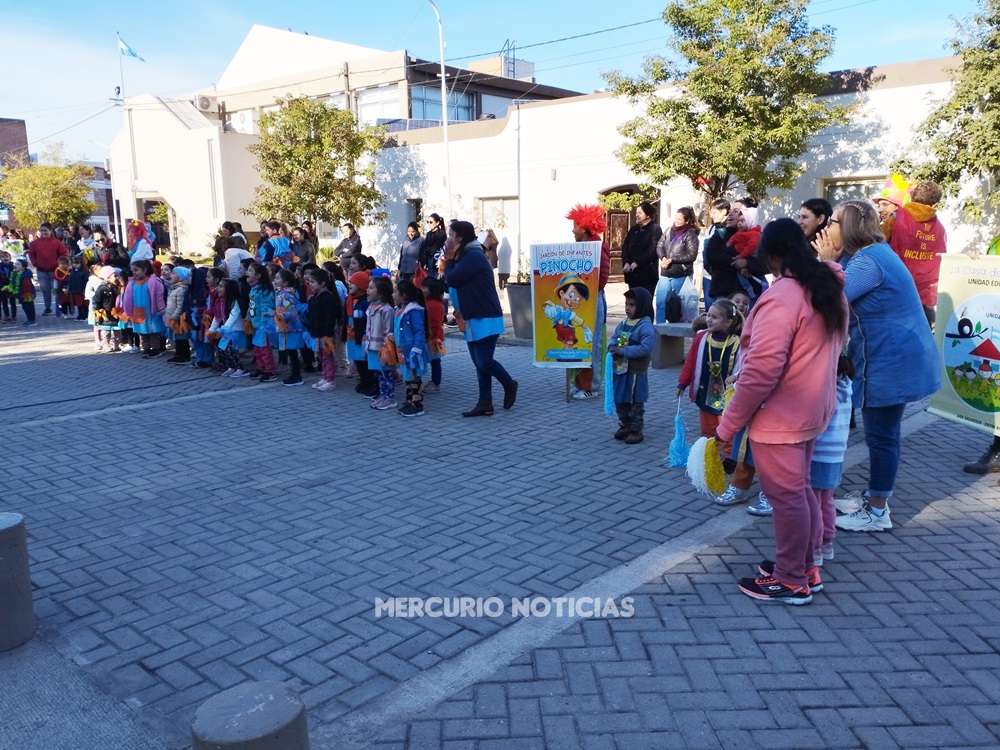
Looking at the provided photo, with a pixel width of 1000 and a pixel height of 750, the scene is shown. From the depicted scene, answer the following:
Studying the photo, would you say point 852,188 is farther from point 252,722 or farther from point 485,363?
point 252,722

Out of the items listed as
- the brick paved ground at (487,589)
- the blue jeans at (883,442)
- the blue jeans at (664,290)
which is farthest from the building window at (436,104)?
the blue jeans at (883,442)

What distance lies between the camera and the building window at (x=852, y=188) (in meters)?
15.9

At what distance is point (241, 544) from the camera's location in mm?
4641

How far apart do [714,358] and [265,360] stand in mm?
6074

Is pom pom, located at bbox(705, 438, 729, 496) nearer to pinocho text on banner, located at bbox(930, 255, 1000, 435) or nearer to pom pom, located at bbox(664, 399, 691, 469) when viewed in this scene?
pom pom, located at bbox(664, 399, 691, 469)

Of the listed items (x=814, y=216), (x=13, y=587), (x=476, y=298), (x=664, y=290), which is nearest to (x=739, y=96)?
(x=664, y=290)

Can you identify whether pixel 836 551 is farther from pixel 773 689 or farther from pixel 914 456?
pixel 914 456

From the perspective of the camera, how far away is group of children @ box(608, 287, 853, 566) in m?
4.03

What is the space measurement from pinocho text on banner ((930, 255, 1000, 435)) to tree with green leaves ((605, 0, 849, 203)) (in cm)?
902

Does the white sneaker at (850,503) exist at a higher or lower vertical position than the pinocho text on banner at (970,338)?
lower

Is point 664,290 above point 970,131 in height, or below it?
below

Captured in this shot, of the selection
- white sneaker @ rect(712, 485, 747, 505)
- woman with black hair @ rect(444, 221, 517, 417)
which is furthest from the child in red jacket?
woman with black hair @ rect(444, 221, 517, 417)

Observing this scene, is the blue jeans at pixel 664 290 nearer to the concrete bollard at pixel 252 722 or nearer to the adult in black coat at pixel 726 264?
the adult in black coat at pixel 726 264

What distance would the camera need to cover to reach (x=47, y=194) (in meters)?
35.6
